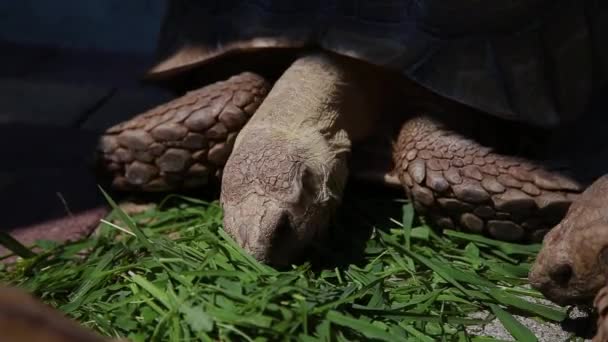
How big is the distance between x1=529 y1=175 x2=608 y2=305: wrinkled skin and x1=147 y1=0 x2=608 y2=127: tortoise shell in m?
0.54

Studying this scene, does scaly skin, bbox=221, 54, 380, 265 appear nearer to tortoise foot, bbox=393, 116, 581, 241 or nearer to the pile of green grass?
the pile of green grass

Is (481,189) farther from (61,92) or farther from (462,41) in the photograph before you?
(61,92)

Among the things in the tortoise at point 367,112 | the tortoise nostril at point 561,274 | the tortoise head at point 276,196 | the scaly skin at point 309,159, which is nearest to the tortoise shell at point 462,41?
A: the tortoise at point 367,112

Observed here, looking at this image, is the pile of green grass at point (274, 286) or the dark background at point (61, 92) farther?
the dark background at point (61, 92)

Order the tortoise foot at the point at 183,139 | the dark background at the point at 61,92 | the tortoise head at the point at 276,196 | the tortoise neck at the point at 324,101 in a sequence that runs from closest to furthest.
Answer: the tortoise head at the point at 276,196 → the tortoise neck at the point at 324,101 → the tortoise foot at the point at 183,139 → the dark background at the point at 61,92

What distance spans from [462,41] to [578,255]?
798 millimetres

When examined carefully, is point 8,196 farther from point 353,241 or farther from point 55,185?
point 353,241

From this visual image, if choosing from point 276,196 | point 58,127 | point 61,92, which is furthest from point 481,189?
point 61,92

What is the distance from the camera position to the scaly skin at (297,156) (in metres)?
1.81

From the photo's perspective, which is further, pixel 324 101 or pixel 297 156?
pixel 324 101

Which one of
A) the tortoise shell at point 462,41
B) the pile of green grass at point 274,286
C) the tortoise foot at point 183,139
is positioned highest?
the tortoise shell at point 462,41

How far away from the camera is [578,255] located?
155cm

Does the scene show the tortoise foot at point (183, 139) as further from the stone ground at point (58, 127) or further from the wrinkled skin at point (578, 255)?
the wrinkled skin at point (578, 255)

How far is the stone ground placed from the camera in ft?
7.79
